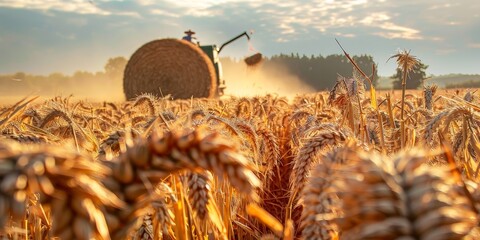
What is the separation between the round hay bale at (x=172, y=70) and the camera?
57.3 ft

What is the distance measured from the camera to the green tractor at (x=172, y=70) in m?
17.5

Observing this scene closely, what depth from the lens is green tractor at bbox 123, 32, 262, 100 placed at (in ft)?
57.3

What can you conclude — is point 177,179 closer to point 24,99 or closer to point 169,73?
point 24,99

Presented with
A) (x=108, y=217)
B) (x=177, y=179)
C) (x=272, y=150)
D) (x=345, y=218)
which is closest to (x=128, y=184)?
(x=108, y=217)

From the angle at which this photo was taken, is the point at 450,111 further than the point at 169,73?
No

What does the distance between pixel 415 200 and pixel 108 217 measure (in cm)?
41

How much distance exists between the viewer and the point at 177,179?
1257mm

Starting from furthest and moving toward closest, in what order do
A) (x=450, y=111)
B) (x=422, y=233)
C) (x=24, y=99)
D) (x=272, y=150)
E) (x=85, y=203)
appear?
(x=272, y=150)
(x=450, y=111)
(x=24, y=99)
(x=85, y=203)
(x=422, y=233)

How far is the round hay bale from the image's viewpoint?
1745 centimetres

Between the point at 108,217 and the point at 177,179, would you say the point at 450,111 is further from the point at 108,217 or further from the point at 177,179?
the point at 108,217

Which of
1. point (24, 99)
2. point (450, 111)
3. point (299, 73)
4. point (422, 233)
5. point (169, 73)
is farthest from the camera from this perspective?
point (299, 73)

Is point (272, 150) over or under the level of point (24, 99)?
under

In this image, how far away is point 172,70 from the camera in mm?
17938

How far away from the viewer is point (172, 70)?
58.9 feet
